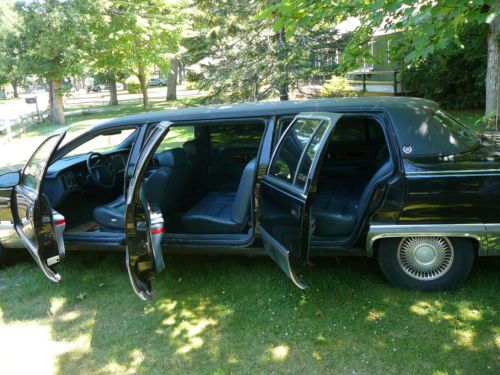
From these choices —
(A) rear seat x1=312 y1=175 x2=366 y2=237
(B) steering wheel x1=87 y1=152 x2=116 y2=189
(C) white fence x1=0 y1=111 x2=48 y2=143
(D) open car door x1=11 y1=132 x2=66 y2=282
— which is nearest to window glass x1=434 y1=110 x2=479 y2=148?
(A) rear seat x1=312 y1=175 x2=366 y2=237

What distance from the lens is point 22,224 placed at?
4.03m

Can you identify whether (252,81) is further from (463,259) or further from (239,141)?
(463,259)

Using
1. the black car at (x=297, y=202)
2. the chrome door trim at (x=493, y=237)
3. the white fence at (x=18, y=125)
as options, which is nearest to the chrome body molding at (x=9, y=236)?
the black car at (x=297, y=202)

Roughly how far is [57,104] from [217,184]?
16128mm

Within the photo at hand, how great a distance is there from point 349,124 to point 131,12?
1611cm

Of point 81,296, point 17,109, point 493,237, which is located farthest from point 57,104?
point 493,237

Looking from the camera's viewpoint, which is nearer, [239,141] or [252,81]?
[239,141]

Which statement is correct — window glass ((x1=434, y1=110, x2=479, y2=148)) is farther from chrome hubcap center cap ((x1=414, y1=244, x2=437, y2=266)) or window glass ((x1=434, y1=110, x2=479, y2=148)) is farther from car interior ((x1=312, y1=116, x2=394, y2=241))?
chrome hubcap center cap ((x1=414, y1=244, x2=437, y2=266))

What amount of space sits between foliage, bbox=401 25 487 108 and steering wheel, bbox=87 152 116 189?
34.2 feet

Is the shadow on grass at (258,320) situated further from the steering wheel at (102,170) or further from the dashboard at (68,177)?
the steering wheel at (102,170)

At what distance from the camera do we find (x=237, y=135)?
5078mm

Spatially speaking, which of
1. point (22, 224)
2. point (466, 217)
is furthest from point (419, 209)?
point (22, 224)

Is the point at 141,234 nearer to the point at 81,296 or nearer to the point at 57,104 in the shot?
the point at 81,296

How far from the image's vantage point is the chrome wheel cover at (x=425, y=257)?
11.4ft
